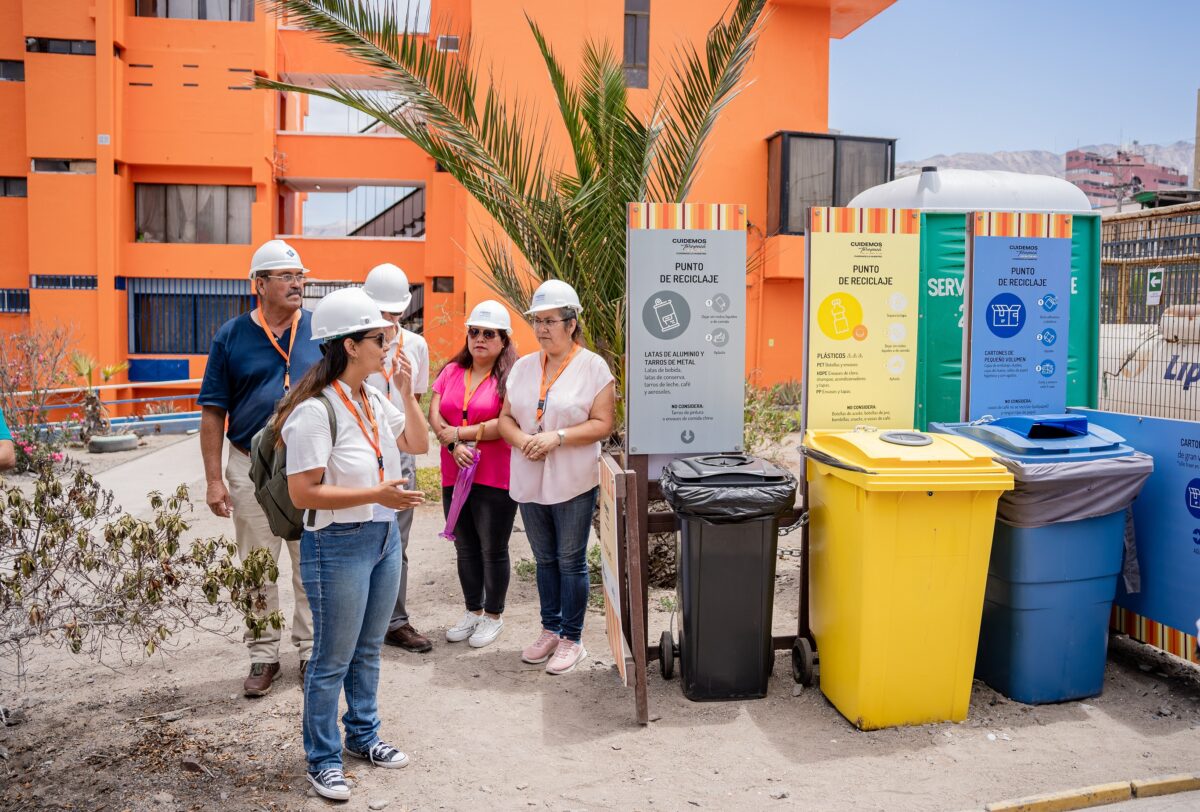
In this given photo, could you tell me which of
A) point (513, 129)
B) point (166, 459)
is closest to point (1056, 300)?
point (513, 129)

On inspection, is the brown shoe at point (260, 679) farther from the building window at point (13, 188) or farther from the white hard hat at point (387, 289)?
the building window at point (13, 188)

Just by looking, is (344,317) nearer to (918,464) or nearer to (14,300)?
(918,464)

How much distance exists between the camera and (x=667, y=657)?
4.87 meters

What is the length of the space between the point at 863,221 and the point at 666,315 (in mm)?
1225

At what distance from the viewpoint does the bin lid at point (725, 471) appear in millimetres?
4465

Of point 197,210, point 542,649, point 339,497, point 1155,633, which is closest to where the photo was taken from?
point 339,497

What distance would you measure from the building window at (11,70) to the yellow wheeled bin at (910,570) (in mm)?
24085

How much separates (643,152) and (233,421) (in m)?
3.34

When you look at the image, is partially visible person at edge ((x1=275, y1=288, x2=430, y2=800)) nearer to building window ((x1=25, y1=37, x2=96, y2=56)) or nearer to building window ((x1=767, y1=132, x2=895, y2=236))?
building window ((x1=767, y1=132, x2=895, y2=236))

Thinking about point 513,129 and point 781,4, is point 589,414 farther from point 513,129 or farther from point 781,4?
point 781,4

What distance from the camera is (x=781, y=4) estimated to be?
21.8 m

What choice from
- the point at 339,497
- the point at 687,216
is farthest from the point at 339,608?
the point at 687,216

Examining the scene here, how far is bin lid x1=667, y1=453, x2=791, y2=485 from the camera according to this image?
446 cm

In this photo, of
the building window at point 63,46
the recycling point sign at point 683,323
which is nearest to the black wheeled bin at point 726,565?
the recycling point sign at point 683,323
